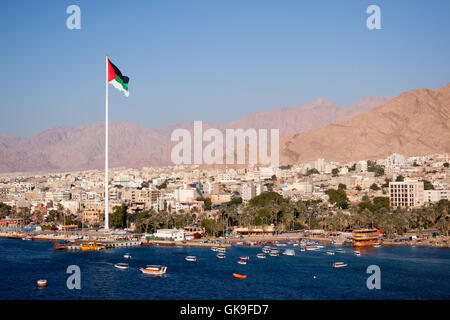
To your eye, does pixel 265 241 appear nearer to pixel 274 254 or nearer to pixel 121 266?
pixel 274 254

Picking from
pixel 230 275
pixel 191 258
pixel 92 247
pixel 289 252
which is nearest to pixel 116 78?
pixel 191 258

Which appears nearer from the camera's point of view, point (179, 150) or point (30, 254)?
point (30, 254)

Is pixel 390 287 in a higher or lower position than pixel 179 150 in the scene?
lower

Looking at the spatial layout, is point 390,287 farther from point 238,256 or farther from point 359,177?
point 359,177

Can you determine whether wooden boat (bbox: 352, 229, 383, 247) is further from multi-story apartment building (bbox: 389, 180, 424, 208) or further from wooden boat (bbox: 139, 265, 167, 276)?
multi-story apartment building (bbox: 389, 180, 424, 208)

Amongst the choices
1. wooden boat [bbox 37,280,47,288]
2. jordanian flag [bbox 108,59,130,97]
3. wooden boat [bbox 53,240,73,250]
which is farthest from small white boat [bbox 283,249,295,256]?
wooden boat [bbox 37,280,47,288]

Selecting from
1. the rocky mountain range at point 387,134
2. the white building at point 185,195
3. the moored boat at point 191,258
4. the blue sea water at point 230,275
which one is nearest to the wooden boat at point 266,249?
the blue sea water at point 230,275
